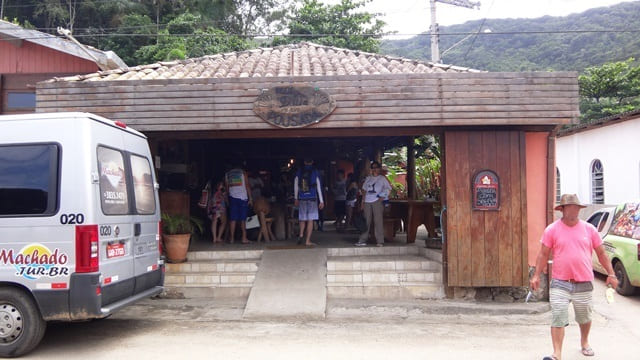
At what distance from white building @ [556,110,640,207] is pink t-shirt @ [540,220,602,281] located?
432 inches

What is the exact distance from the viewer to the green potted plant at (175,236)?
8.21m

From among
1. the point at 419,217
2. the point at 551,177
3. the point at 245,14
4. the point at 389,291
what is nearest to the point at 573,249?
the point at 551,177

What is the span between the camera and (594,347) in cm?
570

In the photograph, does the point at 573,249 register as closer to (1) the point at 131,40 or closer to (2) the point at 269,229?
(2) the point at 269,229

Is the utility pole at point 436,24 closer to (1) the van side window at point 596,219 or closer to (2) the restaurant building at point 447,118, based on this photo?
(1) the van side window at point 596,219

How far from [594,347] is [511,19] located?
78.6 meters

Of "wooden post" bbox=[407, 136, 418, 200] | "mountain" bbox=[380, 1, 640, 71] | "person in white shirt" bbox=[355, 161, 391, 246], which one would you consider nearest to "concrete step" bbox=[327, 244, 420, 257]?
"person in white shirt" bbox=[355, 161, 391, 246]

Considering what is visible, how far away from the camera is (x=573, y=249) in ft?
Result: 16.5

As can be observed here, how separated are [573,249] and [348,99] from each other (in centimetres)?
366

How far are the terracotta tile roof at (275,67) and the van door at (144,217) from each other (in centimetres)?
198

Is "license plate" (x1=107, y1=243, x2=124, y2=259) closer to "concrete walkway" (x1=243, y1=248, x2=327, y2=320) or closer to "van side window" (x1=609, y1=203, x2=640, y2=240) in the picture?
"concrete walkway" (x1=243, y1=248, x2=327, y2=320)

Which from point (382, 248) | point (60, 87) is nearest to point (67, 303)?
point (60, 87)

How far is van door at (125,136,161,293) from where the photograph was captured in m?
6.07

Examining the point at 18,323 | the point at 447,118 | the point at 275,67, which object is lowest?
the point at 18,323
